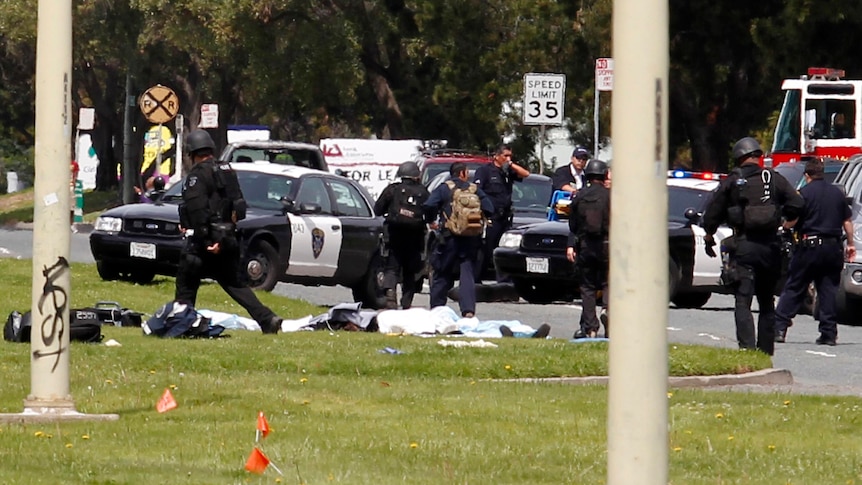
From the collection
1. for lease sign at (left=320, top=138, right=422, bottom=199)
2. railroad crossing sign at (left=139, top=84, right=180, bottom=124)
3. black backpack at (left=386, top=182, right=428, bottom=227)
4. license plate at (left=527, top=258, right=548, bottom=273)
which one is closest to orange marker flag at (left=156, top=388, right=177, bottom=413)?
black backpack at (left=386, top=182, right=428, bottom=227)

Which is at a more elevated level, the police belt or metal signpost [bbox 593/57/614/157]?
metal signpost [bbox 593/57/614/157]

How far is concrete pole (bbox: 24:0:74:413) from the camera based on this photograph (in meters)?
9.30

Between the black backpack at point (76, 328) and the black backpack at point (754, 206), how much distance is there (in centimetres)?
494

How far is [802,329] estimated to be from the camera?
19359 mm

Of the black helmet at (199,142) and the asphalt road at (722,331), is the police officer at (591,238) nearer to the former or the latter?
the asphalt road at (722,331)

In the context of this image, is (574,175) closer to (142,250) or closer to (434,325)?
(142,250)

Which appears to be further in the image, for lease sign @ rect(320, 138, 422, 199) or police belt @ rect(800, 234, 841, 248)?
for lease sign @ rect(320, 138, 422, 199)

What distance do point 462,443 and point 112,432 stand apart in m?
1.76

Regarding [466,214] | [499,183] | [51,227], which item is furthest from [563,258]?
[51,227]

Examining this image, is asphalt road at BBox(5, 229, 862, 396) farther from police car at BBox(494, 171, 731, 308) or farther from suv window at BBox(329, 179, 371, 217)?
suv window at BBox(329, 179, 371, 217)

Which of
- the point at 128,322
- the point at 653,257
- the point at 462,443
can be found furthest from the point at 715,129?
the point at 653,257

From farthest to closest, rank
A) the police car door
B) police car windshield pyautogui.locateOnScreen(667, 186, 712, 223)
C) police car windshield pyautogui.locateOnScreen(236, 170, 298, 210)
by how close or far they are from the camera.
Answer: police car windshield pyautogui.locateOnScreen(667, 186, 712, 223), police car windshield pyautogui.locateOnScreen(236, 170, 298, 210), the police car door

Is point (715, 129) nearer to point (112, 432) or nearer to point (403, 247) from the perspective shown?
point (403, 247)

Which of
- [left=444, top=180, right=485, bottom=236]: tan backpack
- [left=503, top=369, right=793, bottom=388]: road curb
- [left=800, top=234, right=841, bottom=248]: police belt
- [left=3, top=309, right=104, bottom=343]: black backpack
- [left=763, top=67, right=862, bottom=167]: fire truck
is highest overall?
[left=763, top=67, right=862, bottom=167]: fire truck
